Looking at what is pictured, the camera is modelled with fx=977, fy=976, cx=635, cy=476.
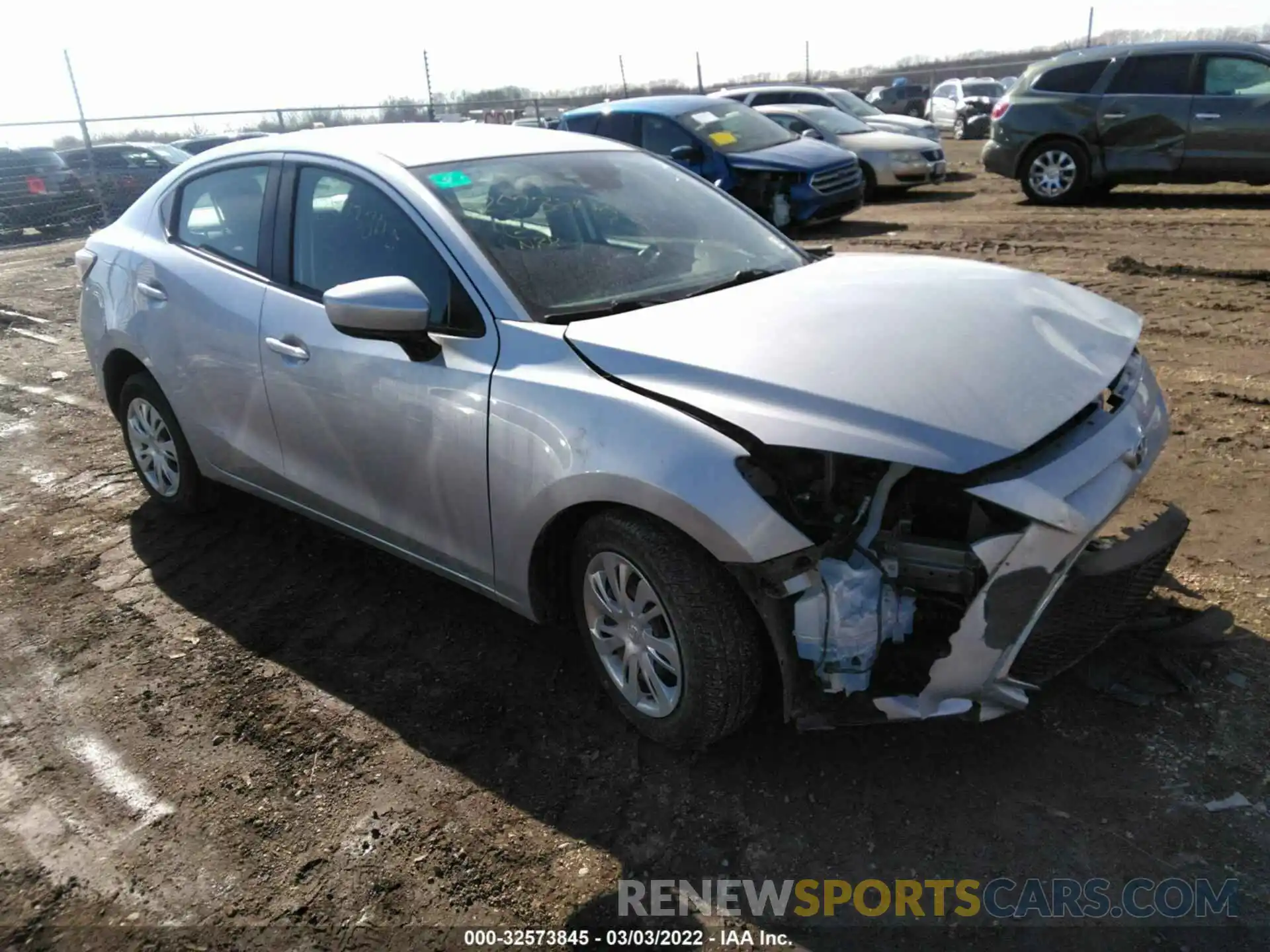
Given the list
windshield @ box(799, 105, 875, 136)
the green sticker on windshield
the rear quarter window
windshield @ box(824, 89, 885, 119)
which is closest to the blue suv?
the rear quarter window

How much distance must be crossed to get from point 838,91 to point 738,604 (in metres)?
16.9

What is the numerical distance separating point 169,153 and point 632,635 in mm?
18637

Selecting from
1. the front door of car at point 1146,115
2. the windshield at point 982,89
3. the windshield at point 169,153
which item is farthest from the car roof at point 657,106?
the windshield at point 982,89

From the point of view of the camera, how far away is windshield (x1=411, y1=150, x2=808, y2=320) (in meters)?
3.18

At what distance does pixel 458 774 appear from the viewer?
291 centimetres

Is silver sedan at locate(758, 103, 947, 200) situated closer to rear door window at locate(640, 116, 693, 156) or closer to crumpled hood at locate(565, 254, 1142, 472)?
rear door window at locate(640, 116, 693, 156)

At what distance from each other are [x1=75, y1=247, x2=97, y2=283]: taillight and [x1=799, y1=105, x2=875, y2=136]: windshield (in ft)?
37.3

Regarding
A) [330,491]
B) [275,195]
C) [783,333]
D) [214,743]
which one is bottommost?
[214,743]

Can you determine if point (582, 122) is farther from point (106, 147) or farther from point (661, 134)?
point (106, 147)

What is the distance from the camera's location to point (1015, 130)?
457 inches

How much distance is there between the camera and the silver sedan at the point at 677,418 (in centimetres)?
247

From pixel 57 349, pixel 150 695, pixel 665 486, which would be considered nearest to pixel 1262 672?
pixel 665 486

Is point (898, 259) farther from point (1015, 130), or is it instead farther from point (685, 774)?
point (1015, 130)

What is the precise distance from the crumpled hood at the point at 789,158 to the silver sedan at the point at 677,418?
7361 mm
